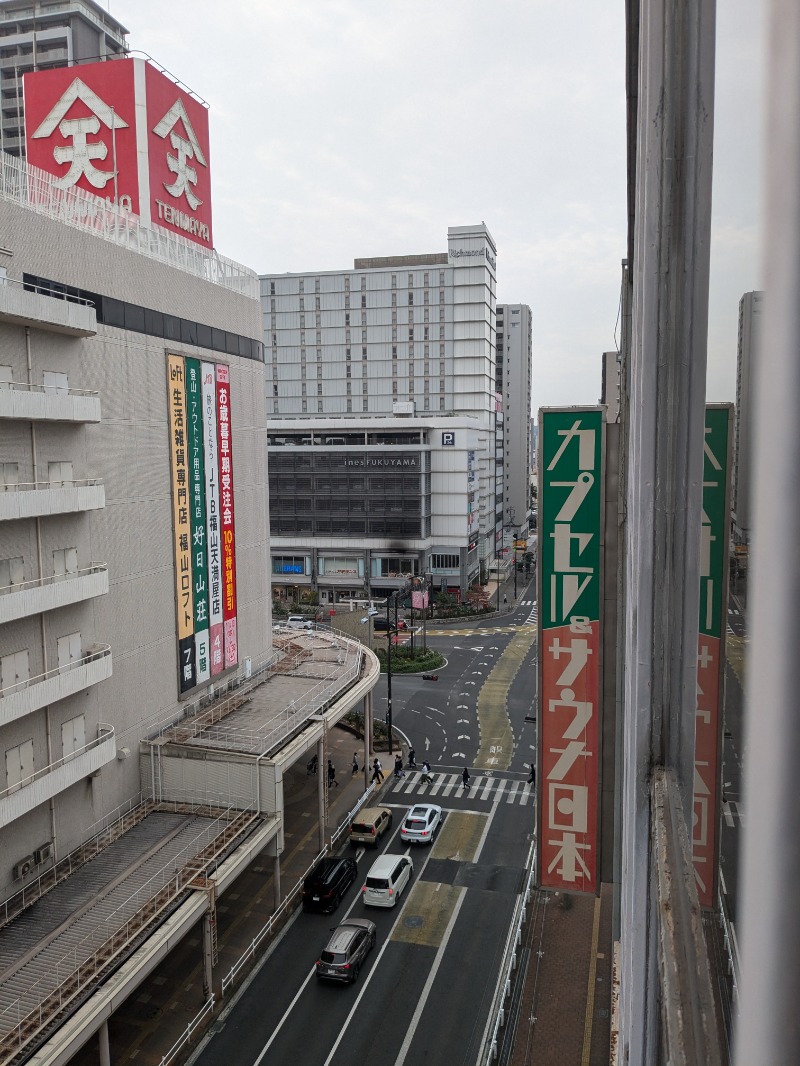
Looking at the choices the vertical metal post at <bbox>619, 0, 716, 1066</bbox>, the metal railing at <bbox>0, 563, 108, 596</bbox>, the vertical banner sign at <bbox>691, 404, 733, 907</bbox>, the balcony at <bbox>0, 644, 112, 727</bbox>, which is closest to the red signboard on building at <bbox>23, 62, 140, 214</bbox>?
the metal railing at <bbox>0, 563, 108, 596</bbox>

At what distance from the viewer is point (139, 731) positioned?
20.3 m

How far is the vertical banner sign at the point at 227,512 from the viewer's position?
79.7ft

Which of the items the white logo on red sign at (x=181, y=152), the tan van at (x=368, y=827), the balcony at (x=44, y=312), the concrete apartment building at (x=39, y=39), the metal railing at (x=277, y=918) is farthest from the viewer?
the concrete apartment building at (x=39, y=39)

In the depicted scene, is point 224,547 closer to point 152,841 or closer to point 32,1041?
point 152,841

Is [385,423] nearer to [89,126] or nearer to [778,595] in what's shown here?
[89,126]

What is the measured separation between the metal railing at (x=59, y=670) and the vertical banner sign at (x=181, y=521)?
12.0ft

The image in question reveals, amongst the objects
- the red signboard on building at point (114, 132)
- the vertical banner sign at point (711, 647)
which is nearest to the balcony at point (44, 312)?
the red signboard on building at point (114, 132)

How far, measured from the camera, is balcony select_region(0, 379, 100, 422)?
49.5ft

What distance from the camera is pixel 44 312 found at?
15969 millimetres

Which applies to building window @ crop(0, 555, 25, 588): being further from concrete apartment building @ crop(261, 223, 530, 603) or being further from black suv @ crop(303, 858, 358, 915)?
concrete apartment building @ crop(261, 223, 530, 603)

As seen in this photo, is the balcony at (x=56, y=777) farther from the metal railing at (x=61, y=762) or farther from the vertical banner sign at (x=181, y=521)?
the vertical banner sign at (x=181, y=521)

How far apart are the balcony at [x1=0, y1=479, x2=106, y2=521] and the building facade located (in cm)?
3

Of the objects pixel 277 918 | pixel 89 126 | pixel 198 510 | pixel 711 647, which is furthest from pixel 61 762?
pixel 89 126

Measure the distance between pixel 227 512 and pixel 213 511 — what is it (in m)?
0.83
